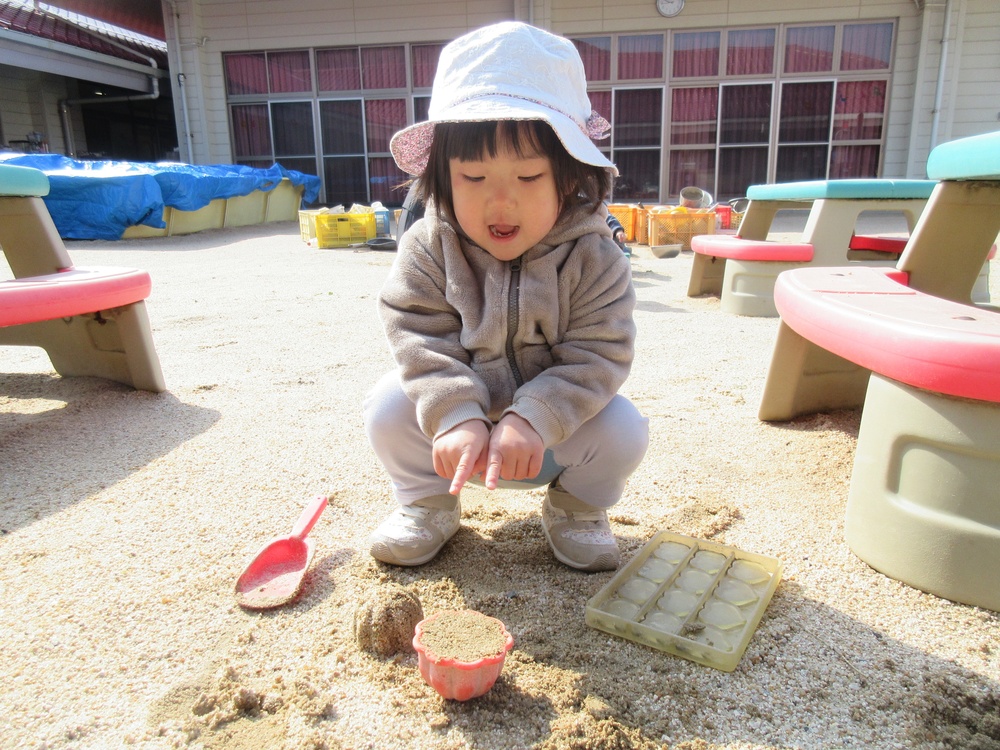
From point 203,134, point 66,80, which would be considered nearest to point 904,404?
point 203,134

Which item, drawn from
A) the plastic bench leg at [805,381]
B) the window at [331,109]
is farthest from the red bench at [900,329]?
the window at [331,109]

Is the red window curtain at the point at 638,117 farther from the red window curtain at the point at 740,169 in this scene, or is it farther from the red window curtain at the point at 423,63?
the red window curtain at the point at 423,63

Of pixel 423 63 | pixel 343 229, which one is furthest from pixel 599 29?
pixel 343 229

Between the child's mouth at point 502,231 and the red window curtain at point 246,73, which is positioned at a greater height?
the red window curtain at point 246,73

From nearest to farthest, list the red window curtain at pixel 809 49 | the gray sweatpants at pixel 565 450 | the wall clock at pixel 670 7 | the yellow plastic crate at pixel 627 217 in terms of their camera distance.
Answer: the gray sweatpants at pixel 565 450, the yellow plastic crate at pixel 627 217, the red window curtain at pixel 809 49, the wall clock at pixel 670 7

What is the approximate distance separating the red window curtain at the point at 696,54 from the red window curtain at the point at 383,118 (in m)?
3.80

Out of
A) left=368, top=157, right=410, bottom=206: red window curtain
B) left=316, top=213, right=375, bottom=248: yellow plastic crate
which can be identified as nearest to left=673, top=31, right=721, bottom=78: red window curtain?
left=368, top=157, right=410, bottom=206: red window curtain

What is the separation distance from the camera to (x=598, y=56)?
9477 mm

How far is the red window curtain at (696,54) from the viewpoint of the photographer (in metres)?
9.23

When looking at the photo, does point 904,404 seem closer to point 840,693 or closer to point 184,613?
point 840,693

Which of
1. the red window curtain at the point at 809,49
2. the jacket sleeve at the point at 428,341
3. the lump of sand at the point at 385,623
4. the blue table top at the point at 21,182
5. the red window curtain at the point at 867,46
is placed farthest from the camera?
the red window curtain at the point at 809,49

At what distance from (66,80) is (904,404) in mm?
14432

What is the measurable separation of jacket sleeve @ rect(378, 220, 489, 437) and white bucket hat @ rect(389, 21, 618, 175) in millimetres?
261

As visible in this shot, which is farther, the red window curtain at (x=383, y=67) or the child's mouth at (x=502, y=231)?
the red window curtain at (x=383, y=67)
